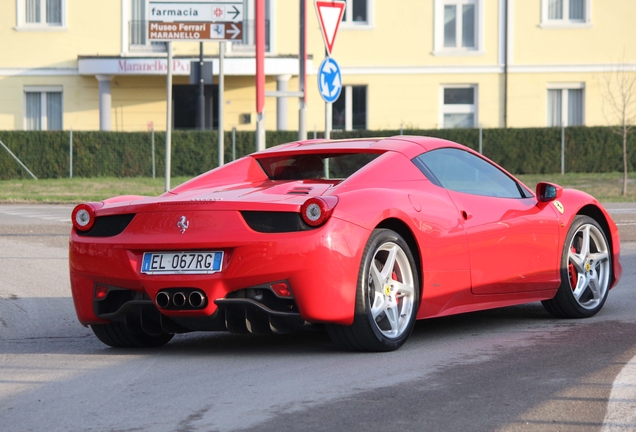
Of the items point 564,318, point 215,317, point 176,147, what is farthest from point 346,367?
point 176,147

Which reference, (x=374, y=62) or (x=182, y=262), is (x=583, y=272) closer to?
(x=182, y=262)

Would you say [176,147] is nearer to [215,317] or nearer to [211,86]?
[211,86]

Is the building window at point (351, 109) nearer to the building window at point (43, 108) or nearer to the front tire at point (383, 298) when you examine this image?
the building window at point (43, 108)

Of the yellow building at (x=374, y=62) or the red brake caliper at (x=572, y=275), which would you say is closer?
the red brake caliper at (x=572, y=275)

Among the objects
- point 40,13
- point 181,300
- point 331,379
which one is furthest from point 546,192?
point 40,13

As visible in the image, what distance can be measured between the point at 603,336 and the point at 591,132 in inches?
1037

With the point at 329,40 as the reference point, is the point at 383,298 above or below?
below

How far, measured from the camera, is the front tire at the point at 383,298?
241 inches

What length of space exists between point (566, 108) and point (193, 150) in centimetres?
1347

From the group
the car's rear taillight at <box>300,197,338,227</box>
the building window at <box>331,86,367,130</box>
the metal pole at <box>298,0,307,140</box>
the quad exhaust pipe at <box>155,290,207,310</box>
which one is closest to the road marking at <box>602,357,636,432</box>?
the car's rear taillight at <box>300,197,338,227</box>

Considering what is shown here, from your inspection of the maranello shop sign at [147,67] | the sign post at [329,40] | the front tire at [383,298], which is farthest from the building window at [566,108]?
the front tire at [383,298]

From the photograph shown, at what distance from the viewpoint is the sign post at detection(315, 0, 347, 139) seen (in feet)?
45.6

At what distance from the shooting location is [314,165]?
720 centimetres

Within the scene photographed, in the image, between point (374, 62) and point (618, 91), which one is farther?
point (374, 62)
